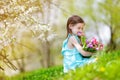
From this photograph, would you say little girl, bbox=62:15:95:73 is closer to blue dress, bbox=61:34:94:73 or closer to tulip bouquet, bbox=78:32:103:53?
blue dress, bbox=61:34:94:73

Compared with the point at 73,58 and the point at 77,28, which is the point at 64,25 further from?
the point at 73,58

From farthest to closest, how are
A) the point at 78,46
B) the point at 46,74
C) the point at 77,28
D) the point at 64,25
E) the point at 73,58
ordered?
the point at 64,25 → the point at 46,74 → the point at 77,28 → the point at 73,58 → the point at 78,46

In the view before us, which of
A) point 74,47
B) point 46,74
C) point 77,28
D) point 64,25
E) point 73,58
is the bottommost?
point 64,25

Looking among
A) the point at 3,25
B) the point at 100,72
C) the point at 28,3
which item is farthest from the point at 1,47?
the point at 100,72

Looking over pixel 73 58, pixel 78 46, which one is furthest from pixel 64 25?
pixel 78 46

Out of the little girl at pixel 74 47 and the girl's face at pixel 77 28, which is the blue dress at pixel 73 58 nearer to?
the little girl at pixel 74 47

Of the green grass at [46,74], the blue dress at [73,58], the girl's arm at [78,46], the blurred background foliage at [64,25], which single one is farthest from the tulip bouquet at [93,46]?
the blurred background foliage at [64,25]

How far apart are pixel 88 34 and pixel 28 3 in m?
21.6


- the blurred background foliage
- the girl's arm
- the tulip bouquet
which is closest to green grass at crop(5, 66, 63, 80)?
the girl's arm

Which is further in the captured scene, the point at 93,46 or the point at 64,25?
the point at 64,25

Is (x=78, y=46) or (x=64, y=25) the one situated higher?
(x=78, y=46)

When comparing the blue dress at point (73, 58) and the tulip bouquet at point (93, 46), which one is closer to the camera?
the tulip bouquet at point (93, 46)

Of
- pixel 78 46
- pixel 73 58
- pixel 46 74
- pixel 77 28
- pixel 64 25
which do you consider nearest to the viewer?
pixel 78 46

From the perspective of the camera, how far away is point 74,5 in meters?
30.8
